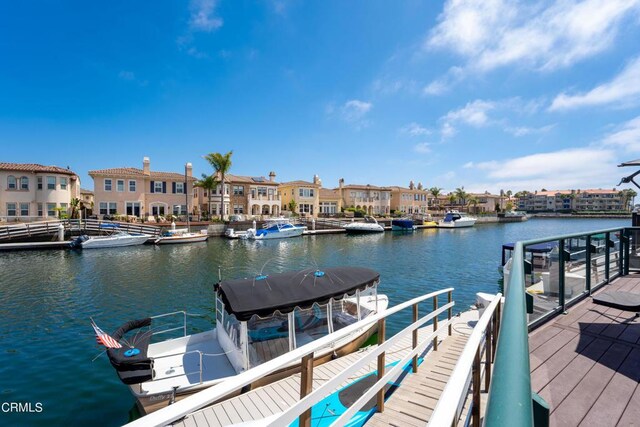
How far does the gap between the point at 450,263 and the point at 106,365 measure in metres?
25.4

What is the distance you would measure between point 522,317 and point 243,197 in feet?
205

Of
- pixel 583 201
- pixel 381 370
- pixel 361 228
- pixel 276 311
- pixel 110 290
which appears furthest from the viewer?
pixel 583 201

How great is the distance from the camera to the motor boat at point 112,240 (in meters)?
33.9

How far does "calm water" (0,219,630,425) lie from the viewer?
8.77 metres

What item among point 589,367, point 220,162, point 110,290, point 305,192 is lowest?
point 110,290

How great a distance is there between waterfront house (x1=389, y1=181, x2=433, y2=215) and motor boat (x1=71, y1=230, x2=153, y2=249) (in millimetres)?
63460

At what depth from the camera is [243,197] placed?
203 ft

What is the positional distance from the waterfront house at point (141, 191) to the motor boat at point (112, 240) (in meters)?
10.6

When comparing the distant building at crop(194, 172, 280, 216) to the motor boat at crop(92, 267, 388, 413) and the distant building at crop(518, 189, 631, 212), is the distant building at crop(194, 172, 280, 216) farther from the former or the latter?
the distant building at crop(518, 189, 631, 212)

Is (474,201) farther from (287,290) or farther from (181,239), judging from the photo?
(287,290)

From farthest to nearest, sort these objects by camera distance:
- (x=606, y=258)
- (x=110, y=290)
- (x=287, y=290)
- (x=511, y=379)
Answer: (x=110, y=290) < (x=287, y=290) < (x=606, y=258) < (x=511, y=379)

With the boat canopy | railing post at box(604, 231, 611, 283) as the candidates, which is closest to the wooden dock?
the boat canopy

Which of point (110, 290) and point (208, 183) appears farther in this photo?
point (208, 183)

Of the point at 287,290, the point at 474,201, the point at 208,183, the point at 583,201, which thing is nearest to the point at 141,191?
the point at 208,183
